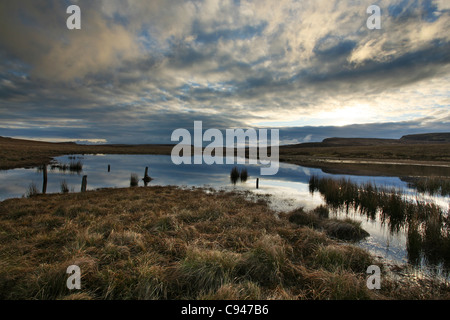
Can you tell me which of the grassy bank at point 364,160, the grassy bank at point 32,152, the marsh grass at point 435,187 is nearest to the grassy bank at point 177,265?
the marsh grass at point 435,187

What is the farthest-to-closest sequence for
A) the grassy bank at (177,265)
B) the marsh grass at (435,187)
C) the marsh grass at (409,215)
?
the marsh grass at (435,187) < the marsh grass at (409,215) < the grassy bank at (177,265)

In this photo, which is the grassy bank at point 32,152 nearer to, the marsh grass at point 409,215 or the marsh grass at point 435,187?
the marsh grass at point 409,215

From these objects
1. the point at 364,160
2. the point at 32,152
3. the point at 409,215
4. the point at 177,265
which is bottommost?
the point at 409,215

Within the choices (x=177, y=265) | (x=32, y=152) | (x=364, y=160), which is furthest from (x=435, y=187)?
(x=32, y=152)

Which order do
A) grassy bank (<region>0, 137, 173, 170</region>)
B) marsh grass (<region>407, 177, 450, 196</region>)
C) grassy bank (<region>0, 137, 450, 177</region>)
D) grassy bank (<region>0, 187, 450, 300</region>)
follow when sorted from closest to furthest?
grassy bank (<region>0, 187, 450, 300</region>) → marsh grass (<region>407, 177, 450, 196</region>) → grassy bank (<region>0, 137, 173, 170</region>) → grassy bank (<region>0, 137, 450, 177</region>)

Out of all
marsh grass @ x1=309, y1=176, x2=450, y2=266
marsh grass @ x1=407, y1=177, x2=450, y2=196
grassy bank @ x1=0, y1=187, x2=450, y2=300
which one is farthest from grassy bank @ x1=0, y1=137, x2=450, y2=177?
grassy bank @ x1=0, y1=187, x2=450, y2=300

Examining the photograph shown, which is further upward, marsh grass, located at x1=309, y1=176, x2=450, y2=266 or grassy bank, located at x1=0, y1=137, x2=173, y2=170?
grassy bank, located at x1=0, y1=137, x2=173, y2=170

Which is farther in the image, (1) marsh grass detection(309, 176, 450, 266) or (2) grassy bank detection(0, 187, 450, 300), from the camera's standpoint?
(1) marsh grass detection(309, 176, 450, 266)

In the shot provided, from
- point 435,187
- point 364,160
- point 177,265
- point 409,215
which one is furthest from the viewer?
point 364,160

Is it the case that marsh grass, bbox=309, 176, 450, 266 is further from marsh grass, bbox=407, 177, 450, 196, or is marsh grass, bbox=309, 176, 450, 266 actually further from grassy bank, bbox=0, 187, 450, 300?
marsh grass, bbox=407, 177, 450, 196

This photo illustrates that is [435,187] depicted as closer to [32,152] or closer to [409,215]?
[409,215]

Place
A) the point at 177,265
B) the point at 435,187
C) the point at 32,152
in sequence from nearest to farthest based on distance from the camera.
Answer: the point at 177,265 < the point at 435,187 < the point at 32,152
